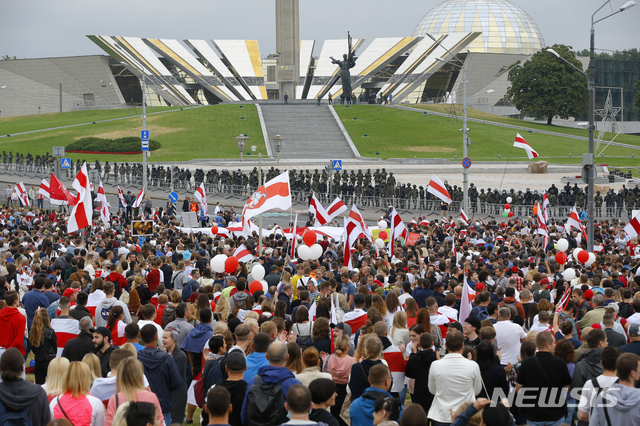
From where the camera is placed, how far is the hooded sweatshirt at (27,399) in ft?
17.0

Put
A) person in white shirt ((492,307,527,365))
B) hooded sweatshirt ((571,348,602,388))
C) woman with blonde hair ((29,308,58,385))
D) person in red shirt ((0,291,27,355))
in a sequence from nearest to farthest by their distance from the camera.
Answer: hooded sweatshirt ((571,348,602,388)), person in white shirt ((492,307,527,365)), woman with blonde hair ((29,308,58,385)), person in red shirt ((0,291,27,355))

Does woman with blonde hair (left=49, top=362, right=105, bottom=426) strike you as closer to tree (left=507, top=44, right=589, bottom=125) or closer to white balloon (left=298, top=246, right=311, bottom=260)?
white balloon (left=298, top=246, right=311, bottom=260)

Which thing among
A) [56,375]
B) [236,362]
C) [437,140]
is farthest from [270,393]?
[437,140]

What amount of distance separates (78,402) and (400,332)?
333 centimetres

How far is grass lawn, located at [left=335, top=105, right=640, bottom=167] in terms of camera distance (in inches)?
2239

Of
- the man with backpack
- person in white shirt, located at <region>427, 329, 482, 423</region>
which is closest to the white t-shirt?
person in white shirt, located at <region>427, 329, 482, 423</region>

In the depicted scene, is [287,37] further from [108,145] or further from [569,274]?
[569,274]

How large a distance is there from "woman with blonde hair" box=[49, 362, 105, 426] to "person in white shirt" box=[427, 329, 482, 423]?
2.83 m

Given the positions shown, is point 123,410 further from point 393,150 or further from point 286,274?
point 393,150

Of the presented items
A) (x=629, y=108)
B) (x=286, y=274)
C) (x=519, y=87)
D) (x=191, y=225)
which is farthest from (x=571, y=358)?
(x=629, y=108)

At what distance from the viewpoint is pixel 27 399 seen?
205 inches

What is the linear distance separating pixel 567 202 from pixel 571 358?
92.5 ft

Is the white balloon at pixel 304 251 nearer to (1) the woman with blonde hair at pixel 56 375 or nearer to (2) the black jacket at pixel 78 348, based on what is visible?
(2) the black jacket at pixel 78 348

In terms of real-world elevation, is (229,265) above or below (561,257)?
above
